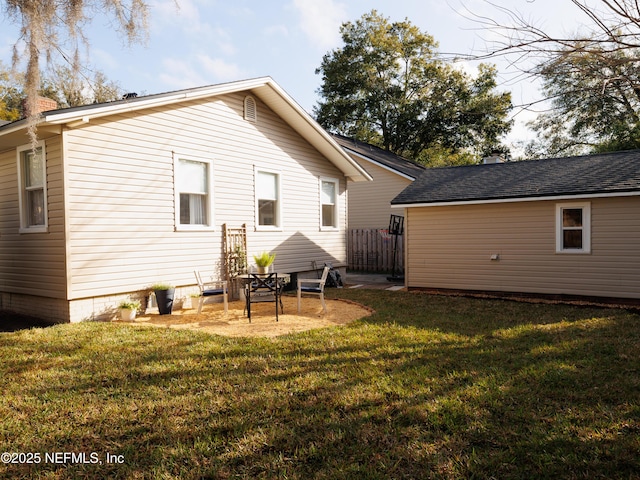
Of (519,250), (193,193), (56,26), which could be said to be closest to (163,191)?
(193,193)

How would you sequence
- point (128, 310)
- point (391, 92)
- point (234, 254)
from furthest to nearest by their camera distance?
point (391, 92)
point (234, 254)
point (128, 310)

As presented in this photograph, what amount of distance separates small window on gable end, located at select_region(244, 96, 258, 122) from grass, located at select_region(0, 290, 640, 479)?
594 centimetres

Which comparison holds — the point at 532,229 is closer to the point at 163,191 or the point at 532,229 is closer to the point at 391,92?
the point at 163,191

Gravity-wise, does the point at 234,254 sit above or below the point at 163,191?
below

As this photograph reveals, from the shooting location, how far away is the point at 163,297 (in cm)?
833

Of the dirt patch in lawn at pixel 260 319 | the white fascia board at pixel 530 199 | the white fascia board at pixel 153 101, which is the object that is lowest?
the dirt patch in lawn at pixel 260 319

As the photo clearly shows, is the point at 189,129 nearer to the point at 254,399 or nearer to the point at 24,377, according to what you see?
the point at 24,377

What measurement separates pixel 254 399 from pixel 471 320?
4.88 meters

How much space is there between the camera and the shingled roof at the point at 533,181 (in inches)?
380

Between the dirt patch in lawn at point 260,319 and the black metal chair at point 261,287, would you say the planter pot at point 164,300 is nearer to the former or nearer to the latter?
the dirt patch in lawn at point 260,319

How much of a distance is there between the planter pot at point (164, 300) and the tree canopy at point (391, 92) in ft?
84.8

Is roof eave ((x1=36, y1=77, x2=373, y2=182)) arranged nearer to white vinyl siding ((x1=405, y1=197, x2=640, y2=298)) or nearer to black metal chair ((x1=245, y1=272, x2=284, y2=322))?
white vinyl siding ((x1=405, y1=197, x2=640, y2=298))

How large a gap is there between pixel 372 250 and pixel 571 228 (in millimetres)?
8466

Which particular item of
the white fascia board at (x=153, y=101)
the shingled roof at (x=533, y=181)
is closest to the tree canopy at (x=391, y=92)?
the shingled roof at (x=533, y=181)
